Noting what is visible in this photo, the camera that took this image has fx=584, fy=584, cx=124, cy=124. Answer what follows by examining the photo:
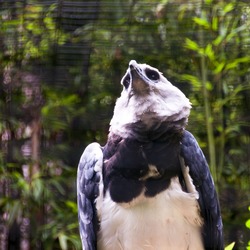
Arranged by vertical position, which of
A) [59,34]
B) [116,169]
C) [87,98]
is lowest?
[116,169]

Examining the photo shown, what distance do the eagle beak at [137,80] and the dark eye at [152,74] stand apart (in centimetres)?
2

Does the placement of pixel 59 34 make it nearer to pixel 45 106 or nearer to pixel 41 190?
pixel 45 106

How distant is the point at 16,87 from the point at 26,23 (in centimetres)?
9

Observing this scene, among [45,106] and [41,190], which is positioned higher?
[45,106]

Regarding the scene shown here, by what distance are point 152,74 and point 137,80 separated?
0.15 feet

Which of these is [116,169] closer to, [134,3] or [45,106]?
[45,106]

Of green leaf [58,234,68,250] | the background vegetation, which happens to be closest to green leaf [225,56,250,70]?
the background vegetation

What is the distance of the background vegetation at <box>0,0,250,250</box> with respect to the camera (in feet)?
2.81

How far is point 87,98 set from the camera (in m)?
0.91

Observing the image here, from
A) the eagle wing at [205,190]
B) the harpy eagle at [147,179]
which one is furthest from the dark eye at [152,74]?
the eagle wing at [205,190]

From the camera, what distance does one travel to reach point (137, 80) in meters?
0.85

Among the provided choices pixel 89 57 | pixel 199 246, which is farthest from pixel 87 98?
pixel 199 246

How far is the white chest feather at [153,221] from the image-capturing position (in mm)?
887

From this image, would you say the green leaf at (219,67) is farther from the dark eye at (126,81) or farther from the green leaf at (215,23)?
the dark eye at (126,81)
